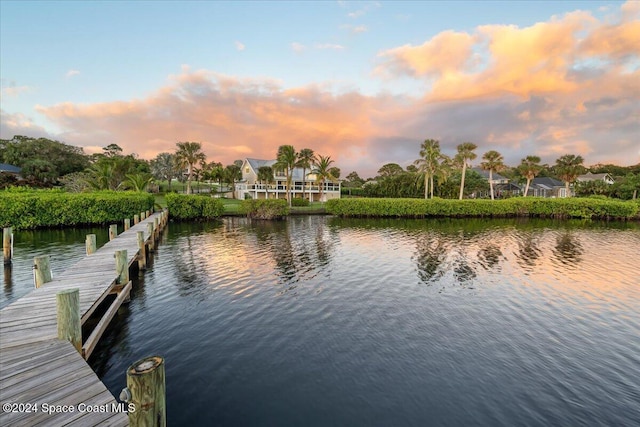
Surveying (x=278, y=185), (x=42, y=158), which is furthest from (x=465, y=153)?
(x=42, y=158)

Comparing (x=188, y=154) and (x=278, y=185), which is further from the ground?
(x=188, y=154)

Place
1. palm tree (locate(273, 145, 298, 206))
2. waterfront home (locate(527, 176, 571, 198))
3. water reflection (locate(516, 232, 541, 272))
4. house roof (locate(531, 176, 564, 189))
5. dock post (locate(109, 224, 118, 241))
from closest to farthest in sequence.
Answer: water reflection (locate(516, 232, 541, 272)), dock post (locate(109, 224, 118, 241)), palm tree (locate(273, 145, 298, 206)), waterfront home (locate(527, 176, 571, 198)), house roof (locate(531, 176, 564, 189))

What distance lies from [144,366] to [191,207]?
4230 cm

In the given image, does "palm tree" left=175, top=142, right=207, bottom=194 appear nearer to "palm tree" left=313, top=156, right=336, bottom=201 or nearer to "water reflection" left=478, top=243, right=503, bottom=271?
"palm tree" left=313, top=156, right=336, bottom=201

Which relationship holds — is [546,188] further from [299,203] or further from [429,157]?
[299,203]

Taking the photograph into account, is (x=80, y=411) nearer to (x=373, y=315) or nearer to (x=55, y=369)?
(x=55, y=369)

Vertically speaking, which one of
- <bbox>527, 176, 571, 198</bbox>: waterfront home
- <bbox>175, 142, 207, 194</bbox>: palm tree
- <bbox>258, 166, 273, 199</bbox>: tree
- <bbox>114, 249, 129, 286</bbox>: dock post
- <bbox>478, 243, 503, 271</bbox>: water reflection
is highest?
<bbox>175, 142, 207, 194</bbox>: palm tree

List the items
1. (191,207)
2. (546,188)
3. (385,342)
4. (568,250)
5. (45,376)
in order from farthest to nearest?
(546,188)
(191,207)
(568,250)
(385,342)
(45,376)

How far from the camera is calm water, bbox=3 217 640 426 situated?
6.71 meters

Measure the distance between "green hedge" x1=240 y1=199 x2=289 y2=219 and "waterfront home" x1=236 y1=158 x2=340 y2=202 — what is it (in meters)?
22.3

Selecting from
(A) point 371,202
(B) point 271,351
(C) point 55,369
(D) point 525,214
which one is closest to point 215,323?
(B) point 271,351

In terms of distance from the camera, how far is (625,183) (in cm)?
6825

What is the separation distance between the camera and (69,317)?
22.2 feet

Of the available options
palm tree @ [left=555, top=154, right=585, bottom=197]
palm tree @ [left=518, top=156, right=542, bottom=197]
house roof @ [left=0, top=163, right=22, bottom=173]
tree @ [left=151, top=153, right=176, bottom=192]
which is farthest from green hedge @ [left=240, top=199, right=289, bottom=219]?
palm tree @ [left=555, top=154, right=585, bottom=197]
